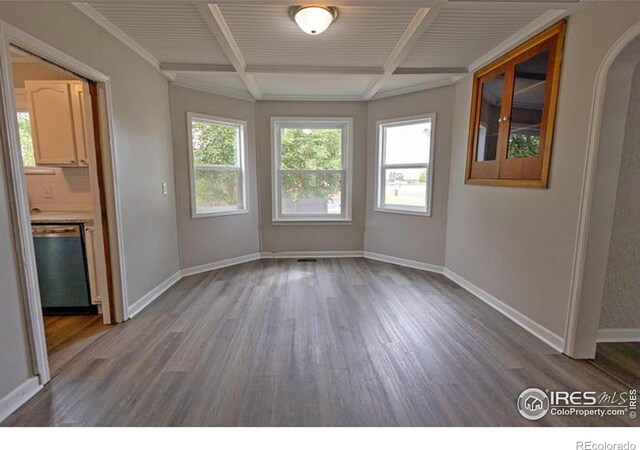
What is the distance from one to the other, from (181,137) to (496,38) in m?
3.43

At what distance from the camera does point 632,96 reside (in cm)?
215

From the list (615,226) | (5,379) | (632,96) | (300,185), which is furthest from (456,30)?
(5,379)

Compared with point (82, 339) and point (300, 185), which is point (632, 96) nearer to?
point (300, 185)

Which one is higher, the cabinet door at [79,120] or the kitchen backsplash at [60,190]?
the cabinet door at [79,120]

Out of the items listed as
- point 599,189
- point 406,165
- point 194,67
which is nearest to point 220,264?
point 194,67

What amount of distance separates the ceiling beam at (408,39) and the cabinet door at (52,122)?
2899 millimetres

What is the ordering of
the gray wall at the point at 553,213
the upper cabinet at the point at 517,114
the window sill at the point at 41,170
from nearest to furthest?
1. the gray wall at the point at 553,213
2. the upper cabinet at the point at 517,114
3. the window sill at the point at 41,170

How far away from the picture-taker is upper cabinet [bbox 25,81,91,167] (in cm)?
274

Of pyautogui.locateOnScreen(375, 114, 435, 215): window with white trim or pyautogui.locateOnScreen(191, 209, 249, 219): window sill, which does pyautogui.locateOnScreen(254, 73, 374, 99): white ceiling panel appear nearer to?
pyautogui.locateOnScreen(375, 114, 435, 215): window with white trim

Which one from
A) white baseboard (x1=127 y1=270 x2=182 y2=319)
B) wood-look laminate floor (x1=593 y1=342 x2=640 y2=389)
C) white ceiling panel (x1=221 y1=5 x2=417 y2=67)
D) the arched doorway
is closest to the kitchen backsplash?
white baseboard (x1=127 y1=270 x2=182 y2=319)

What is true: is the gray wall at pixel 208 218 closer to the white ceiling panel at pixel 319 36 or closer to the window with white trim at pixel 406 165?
the white ceiling panel at pixel 319 36

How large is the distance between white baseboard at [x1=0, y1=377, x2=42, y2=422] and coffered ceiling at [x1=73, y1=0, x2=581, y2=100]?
7.89ft

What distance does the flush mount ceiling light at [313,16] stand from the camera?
7.07ft

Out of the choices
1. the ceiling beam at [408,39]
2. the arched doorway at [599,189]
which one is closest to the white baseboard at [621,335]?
the arched doorway at [599,189]
